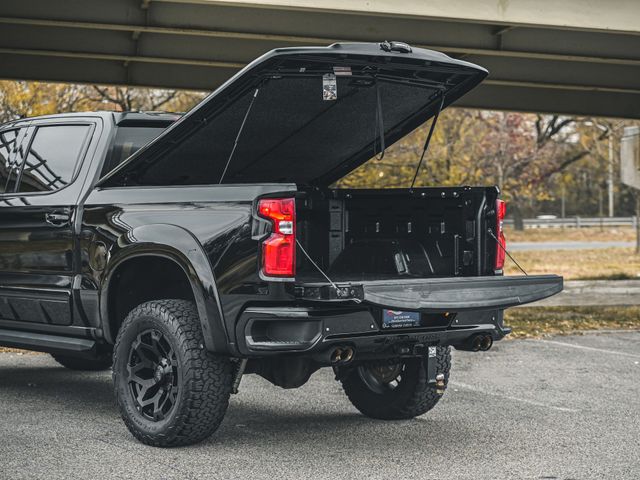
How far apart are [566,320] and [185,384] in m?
9.02

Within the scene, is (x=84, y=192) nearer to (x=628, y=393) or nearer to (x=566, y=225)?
(x=628, y=393)

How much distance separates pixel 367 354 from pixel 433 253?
933 millimetres

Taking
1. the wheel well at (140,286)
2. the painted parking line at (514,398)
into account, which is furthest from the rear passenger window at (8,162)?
the painted parking line at (514,398)

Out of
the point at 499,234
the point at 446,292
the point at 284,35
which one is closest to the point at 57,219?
the point at 446,292

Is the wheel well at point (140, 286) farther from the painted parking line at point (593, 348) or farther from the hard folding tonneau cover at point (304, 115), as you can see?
the painted parking line at point (593, 348)

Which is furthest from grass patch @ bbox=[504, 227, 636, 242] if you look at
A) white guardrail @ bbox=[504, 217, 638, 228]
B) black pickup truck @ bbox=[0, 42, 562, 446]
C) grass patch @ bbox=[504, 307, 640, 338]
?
black pickup truck @ bbox=[0, 42, 562, 446]

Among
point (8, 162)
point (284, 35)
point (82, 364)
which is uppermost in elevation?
point (284, 35)

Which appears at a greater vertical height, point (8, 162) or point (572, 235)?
point (8, 162)

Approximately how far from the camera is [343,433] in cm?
659

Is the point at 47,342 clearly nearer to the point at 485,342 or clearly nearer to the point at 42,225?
the point at 42,225

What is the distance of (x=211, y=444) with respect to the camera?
6.16m

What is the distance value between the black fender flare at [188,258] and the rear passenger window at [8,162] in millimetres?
1538

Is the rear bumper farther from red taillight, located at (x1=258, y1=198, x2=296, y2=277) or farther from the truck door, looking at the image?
the truck door

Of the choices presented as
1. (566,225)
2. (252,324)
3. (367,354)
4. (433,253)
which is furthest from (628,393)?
(566,225)
